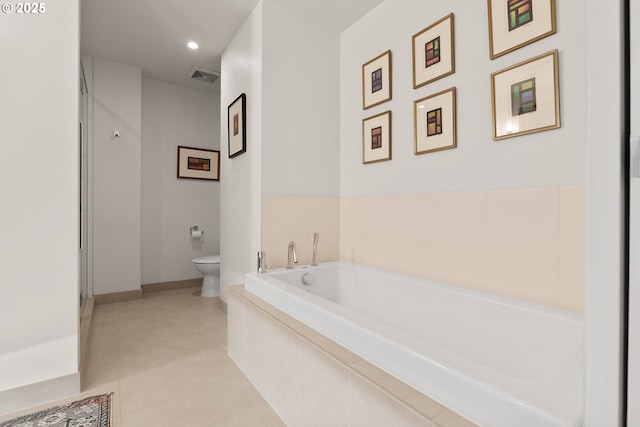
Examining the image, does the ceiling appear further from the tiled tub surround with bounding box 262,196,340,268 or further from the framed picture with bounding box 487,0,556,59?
the tiled tub surround with bounding box 262,196,340,268

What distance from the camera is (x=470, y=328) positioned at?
4.91 ft

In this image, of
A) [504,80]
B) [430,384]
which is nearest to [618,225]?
[430,384]

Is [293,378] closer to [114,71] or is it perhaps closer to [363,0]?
[363,0]

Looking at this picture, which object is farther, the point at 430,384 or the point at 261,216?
the point at 261,216

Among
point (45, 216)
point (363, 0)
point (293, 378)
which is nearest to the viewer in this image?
point (293, 378)

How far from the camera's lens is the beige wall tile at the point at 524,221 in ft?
4.58

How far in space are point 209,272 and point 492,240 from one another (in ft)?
9.19

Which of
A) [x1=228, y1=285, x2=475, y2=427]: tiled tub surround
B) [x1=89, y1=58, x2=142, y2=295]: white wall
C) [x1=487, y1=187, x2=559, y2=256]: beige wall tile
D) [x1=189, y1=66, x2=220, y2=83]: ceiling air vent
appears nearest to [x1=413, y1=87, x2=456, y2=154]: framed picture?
[x1=487, y1=187, x2=559, y2=256]: beige wall tile

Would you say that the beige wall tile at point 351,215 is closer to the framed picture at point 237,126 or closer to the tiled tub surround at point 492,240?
the tiled tub surround at point 492,240

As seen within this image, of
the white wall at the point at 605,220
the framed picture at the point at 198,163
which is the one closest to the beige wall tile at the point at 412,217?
the white wall at the point at 605,220

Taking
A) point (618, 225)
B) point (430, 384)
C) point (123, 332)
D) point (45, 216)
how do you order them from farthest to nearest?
point (123, 332)
point (45, 216)
point (430, 384)
point (618, 225)

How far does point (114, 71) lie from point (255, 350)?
3.32 m

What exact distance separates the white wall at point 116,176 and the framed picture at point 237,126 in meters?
1.37

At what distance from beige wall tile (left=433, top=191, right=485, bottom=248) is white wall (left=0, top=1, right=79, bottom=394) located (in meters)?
2.04
